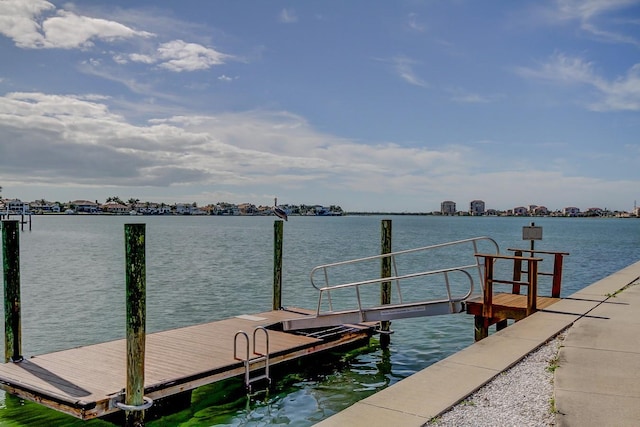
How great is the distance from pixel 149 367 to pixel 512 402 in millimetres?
6168

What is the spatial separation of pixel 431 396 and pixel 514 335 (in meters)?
3.74

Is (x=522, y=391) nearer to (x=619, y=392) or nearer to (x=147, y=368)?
(x=619, y=392)

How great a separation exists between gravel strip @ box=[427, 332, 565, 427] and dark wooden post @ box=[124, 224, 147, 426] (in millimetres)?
4690

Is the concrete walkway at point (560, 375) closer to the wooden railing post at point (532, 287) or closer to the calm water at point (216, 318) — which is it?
the wooden railing post at point (532, 287)

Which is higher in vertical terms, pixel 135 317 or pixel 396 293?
pixel 135 317

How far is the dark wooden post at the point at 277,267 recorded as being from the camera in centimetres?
1577

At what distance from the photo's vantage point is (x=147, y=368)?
9.67m

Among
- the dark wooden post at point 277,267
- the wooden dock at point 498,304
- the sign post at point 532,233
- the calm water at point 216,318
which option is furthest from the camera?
the dark wooden post at point 277,267

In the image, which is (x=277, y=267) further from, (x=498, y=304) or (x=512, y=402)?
(x=512, y=402)

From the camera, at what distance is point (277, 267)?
16.2 metres

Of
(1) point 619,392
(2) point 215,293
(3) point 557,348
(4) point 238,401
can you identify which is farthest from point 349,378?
(2) point 215,293

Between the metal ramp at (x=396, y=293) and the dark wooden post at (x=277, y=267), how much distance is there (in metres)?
0.98

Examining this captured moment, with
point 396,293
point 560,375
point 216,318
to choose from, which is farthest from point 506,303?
point 396,293

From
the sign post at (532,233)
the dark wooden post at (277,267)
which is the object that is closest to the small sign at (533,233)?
the sign post at (532,233)
